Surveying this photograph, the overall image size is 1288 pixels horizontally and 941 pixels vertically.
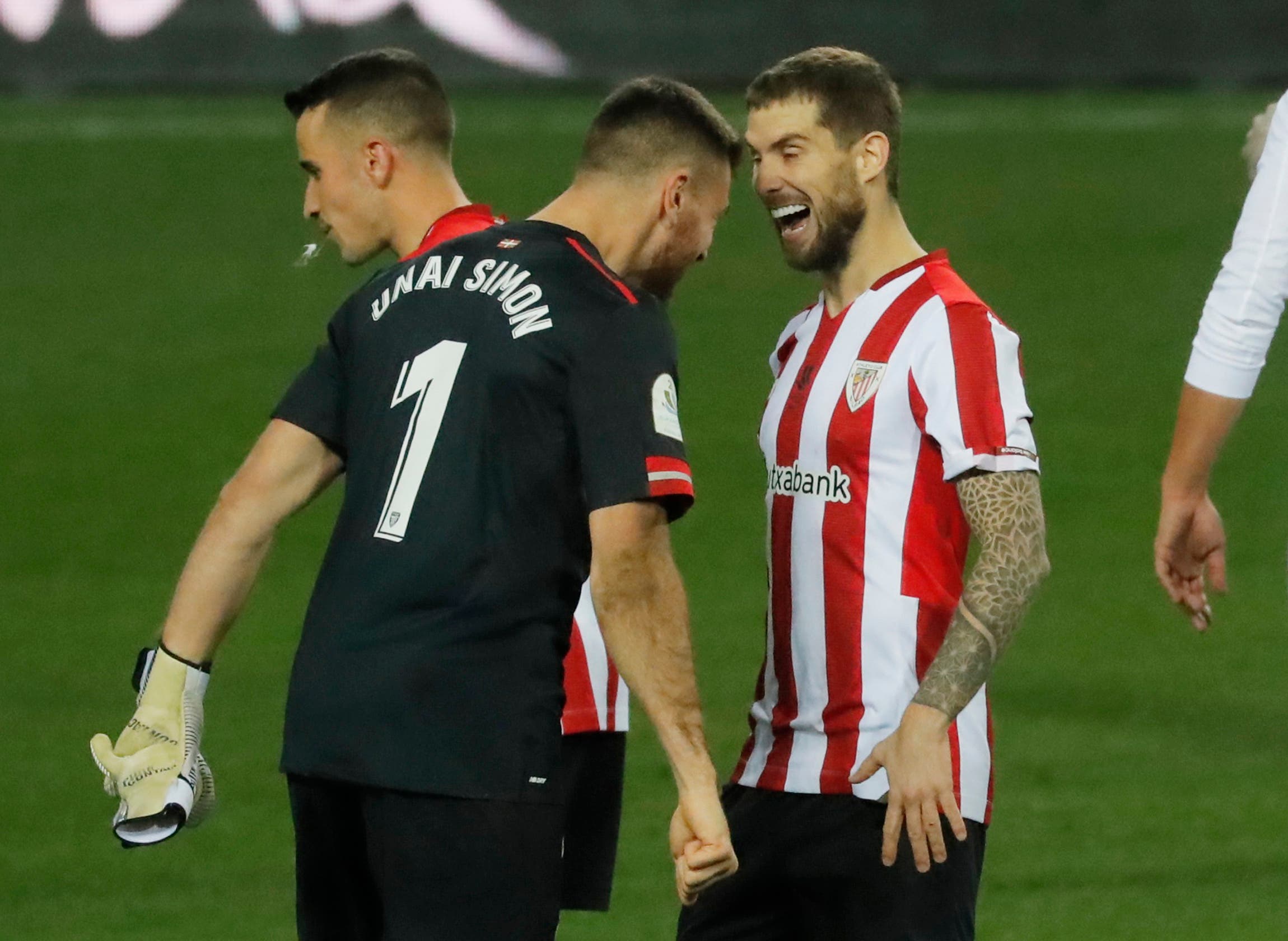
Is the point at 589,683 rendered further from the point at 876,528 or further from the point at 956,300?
the point at 956,300

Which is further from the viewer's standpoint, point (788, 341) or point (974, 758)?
point (788, 341)

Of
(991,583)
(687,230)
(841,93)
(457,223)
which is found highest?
(841,93)

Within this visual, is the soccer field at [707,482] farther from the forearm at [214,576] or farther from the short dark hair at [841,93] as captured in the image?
the short dark hair at [841,93]

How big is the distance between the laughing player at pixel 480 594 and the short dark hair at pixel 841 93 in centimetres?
57

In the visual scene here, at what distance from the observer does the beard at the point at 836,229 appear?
163 inches

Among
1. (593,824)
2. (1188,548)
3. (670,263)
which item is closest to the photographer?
(1188,548)

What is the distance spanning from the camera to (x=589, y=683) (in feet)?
15.6

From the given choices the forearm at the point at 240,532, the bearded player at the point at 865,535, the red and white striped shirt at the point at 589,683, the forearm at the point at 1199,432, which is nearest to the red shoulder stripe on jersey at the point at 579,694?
the red and white striped shirt at the point at 589,683

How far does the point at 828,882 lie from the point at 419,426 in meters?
1.04

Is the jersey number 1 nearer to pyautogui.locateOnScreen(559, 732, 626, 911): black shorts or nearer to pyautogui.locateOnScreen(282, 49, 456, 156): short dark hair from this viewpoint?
pyautogui.locateOnScreen(559, 732, 626, 911): black shorts

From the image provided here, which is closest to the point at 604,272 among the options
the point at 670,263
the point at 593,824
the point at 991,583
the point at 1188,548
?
the point at 670,263

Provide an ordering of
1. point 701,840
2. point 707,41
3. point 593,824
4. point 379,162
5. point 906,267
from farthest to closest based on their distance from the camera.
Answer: point 707,41 < point 379,162 < point 593,824 < point 906,267 < point 701,840

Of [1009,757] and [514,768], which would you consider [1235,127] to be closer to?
[1009,757]

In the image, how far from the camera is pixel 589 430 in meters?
3.63
